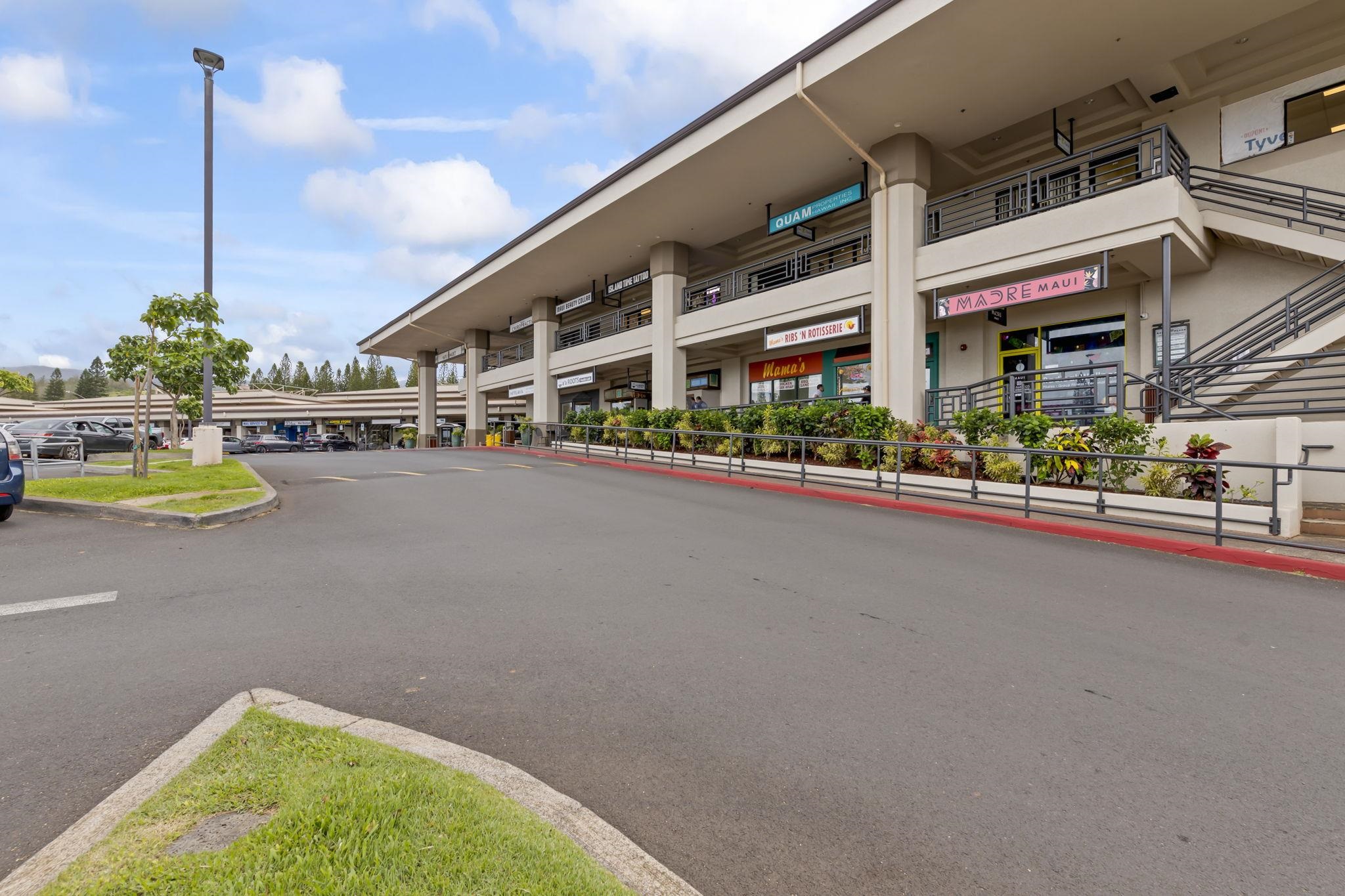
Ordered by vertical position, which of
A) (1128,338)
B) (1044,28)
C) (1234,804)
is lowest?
(1234,804)

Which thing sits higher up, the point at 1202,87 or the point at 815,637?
the point at 1202,87

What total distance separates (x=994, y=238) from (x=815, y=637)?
13084mm

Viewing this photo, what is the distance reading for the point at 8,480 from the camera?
26.8ft

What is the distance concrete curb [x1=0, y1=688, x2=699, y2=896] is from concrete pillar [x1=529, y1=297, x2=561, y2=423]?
92.6ft

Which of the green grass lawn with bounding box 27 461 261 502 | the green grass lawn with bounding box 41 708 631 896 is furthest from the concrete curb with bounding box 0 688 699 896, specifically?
the green grass lawn with bounding box 27 461 261 502

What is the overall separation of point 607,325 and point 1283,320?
2270 centimetres

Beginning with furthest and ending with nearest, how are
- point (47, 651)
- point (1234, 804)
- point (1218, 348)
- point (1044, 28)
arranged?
point (1218, 348) → point (1044, 28) → point (47, 651) → point (1234, 804)

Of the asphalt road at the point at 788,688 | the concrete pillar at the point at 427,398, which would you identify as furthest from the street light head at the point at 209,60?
the concrete pillar at the point at 427,398

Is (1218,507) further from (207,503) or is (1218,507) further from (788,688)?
(207,503)

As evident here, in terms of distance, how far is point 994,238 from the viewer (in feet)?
46.4

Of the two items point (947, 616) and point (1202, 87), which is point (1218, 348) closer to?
point (1202, 87)

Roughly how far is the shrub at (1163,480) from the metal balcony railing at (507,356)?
28367mm

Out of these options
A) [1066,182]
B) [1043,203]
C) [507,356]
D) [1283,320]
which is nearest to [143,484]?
[1043,203]

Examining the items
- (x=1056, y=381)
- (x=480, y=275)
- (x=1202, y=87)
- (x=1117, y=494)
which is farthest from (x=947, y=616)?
(x=480, y=275)
